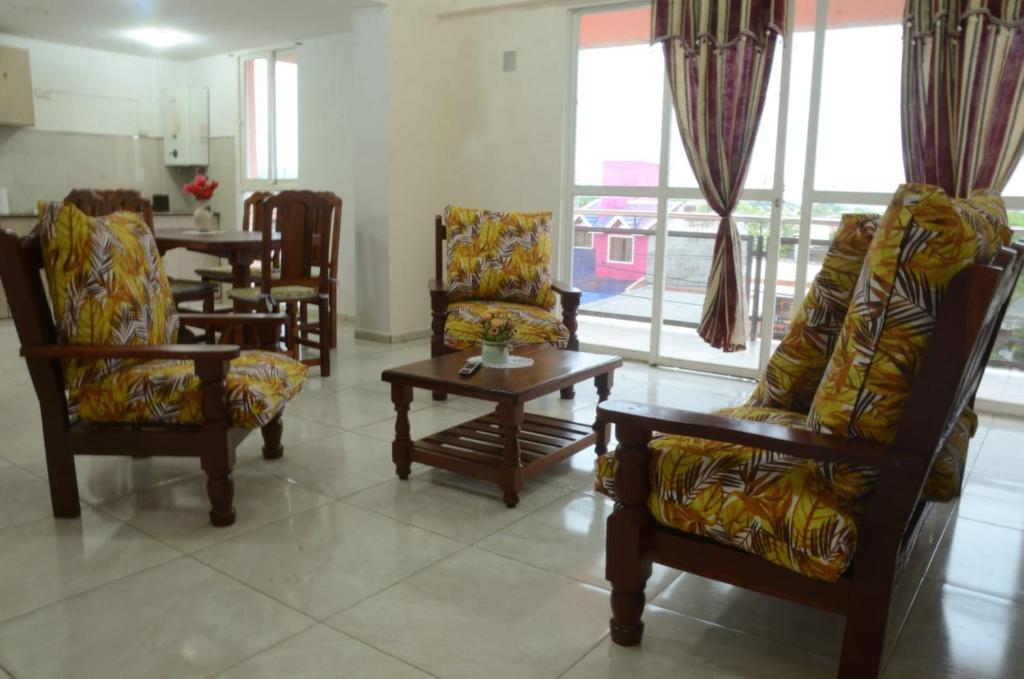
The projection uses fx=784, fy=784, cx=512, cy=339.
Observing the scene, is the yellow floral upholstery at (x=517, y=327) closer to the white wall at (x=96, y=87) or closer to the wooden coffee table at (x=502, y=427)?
the wooden coffee table at (x=502, y=427)

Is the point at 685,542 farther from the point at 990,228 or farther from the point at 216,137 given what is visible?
the point at 216,137

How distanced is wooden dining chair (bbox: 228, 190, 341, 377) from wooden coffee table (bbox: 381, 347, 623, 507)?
154 cm

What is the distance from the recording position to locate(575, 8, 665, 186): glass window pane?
16.8 ft

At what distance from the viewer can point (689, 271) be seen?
512cm

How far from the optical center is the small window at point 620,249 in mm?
5378

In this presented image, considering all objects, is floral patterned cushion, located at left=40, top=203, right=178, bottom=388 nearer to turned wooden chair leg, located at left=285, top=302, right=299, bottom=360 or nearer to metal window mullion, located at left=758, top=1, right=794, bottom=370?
turned wooden chair leg, located at left=285, top=302, right=299, bottom=360

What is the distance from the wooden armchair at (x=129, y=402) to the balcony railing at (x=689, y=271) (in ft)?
10.8

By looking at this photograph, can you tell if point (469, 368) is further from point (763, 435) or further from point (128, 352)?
point (763, 435)

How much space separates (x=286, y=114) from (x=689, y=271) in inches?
159

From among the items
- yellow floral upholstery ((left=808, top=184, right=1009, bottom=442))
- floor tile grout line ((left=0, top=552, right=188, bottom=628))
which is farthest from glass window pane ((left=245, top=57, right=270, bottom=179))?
yellow floral upholstery ((left=808, top=184, right=1009, bottom=442))

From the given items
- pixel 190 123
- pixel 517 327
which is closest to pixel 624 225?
pixel 517 327

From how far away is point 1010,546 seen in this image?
2.49m

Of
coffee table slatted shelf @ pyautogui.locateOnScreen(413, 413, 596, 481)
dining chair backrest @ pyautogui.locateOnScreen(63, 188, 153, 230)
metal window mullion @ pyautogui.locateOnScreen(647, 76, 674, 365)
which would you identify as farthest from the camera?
metal window mullion @ pyautogui.locateOnScreen(647, 76, 674, 365)

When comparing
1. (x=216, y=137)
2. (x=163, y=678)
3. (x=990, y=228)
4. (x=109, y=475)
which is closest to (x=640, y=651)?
(x=163, y=678)
